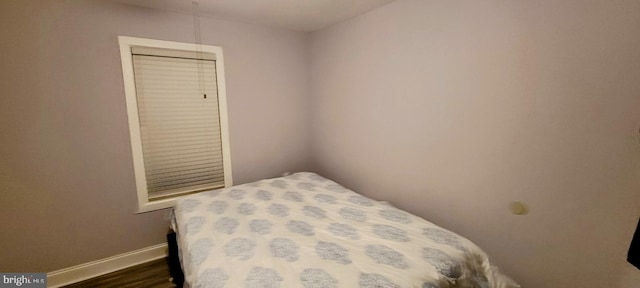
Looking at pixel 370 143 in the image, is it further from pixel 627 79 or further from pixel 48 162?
pixel 48 162

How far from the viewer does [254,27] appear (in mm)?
2574

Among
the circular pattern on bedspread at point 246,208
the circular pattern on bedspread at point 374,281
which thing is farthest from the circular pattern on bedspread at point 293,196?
the circular pattern on bedspread at point 374,281

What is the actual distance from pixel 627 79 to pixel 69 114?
3305 millimetres

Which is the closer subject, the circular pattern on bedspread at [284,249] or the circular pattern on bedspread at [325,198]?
the circular pattern on bedspread at [284,249]

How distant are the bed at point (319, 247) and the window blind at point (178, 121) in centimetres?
57

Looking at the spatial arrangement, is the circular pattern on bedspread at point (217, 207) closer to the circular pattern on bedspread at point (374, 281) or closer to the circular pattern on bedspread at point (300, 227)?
the circular pattern on bedspread at point (300, 227)

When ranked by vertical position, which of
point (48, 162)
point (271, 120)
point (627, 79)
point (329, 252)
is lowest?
point (329, 252)

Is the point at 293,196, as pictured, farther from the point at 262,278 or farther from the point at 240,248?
the point at 262,278

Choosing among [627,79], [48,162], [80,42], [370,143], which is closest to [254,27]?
[80,42]

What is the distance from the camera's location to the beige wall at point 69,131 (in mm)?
1766

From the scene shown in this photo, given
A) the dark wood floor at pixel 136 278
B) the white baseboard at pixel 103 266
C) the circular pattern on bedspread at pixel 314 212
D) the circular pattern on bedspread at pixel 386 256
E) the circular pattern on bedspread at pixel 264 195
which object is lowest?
the dark wood floor at pixel 136 278

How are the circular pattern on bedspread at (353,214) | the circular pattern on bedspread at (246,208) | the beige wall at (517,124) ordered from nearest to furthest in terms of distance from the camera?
the beige wall at (517,124), the circular pattern on bedspread at (353,214), the circular pattern on bedspread at (246,208)

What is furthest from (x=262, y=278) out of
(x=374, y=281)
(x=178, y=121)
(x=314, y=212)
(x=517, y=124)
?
(x=178, y=121)

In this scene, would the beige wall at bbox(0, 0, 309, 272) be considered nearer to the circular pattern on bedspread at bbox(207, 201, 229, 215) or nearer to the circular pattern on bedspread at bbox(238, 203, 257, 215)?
the circular pattern on bedspread at bbox(207, 201, 229, 215)
